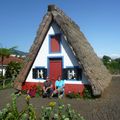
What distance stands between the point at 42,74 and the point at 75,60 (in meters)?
2.51

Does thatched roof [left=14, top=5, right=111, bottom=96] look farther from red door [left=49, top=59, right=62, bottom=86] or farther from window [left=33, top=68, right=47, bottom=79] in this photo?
red door [left=49, top=59, right=62, bottom=86]

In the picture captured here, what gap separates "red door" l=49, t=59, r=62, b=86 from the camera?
1841 centimetres

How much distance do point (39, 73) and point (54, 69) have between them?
1.08 metres

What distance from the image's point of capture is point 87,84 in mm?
17250

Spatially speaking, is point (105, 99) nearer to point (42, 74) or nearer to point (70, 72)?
point (70, 72)

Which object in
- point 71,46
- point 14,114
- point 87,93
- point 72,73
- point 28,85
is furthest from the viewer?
point 28,85

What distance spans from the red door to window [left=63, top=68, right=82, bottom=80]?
0.49 meters

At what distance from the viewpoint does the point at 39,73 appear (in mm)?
18969

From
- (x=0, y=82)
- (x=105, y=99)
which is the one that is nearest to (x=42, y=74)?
(x=105, y=99)

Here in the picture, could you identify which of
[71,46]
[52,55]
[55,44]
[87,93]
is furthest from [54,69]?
[87,93]

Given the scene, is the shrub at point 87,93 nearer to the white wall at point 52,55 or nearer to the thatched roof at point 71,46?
the thatched roof at point 71,46

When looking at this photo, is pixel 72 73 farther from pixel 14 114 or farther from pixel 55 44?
pixel 14 114

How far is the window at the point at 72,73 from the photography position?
17.6 metres

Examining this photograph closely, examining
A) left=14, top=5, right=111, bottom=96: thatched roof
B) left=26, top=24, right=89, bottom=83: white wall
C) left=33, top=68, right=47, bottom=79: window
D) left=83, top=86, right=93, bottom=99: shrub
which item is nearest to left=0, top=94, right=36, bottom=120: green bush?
left=14, top=5, right=111, bottom=96: thatched roof
